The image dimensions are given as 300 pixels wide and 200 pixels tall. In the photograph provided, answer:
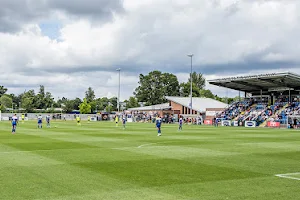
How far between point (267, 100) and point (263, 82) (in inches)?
246

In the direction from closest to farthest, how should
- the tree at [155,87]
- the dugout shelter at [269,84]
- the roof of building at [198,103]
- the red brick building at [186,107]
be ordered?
the dugout shelter at [269,84] < the red brick building at [186,107] < the roof of building at [198,103] < the tree at [155,87]

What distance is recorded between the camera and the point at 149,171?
14312 millimetres

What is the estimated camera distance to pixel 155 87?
138625 millimetres

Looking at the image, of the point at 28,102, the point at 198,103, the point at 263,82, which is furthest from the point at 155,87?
the point at 263,82

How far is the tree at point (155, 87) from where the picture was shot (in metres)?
138

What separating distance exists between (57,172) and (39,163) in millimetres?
2725

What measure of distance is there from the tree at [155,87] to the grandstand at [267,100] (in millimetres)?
55605

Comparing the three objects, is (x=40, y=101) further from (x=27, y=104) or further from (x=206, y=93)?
(x=206, y=93)

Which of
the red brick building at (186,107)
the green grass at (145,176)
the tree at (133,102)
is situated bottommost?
the green grass at (145,176)

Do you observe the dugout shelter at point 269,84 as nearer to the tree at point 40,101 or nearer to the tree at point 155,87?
the tree at point 155,87

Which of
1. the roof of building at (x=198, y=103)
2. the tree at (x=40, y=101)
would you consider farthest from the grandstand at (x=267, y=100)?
the tree at (x=40, y=101)

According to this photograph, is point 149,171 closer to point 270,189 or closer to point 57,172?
point 57,172

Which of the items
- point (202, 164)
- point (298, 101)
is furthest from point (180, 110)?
point (202, 164)

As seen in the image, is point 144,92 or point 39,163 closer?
point 39,163
